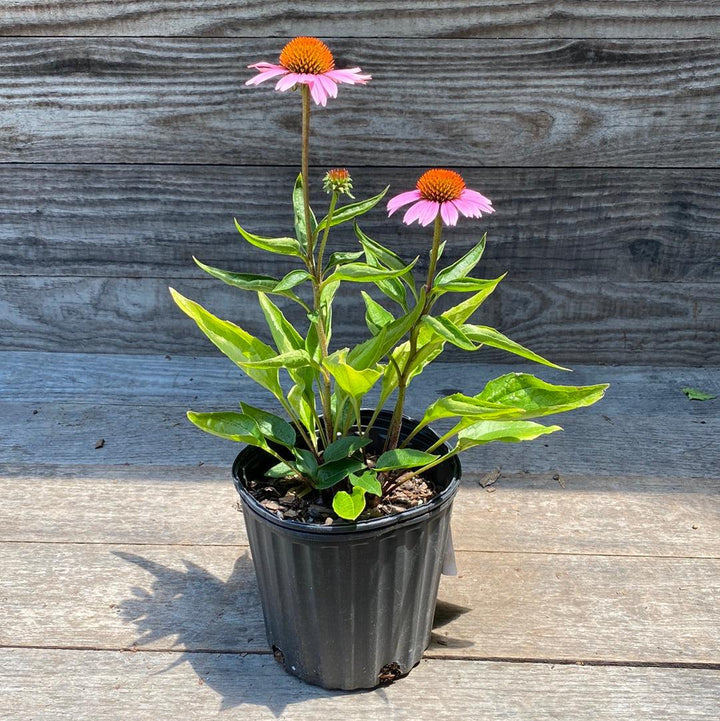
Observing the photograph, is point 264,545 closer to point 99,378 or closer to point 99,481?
point 99,481

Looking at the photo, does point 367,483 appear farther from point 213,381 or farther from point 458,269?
point 213,381

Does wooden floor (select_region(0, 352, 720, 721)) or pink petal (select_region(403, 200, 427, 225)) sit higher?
pink petal (select_region(403, 200, 427, 225))

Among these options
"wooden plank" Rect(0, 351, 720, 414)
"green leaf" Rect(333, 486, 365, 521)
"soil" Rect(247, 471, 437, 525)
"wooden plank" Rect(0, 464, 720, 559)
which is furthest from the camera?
"wooden plank" Rect(0, 351, 720, 414)

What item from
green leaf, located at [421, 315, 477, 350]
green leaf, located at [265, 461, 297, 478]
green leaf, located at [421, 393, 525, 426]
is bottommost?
green leaf, located at [265, 461, 297, 478]

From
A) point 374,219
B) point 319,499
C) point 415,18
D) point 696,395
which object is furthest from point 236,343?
point 696,395

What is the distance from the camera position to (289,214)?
5.35 feet

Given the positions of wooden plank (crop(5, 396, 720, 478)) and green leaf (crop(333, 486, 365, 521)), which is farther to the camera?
wooden plank (crop(5, 396, 720, 478))

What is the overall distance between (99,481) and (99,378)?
1.34ft

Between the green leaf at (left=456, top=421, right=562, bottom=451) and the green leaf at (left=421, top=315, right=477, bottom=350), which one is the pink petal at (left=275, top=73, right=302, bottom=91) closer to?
the green leaf at (left=421, top=315, right=477, bottom=350)

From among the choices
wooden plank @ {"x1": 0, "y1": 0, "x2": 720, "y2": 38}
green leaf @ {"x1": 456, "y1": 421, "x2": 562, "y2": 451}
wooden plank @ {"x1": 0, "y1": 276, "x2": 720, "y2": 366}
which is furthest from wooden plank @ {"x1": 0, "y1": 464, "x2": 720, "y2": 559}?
wooden plank @ {"x1": 0, "y1": 0, "x2": 720, "y2": 38}

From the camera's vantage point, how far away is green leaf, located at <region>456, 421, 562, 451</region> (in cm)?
87

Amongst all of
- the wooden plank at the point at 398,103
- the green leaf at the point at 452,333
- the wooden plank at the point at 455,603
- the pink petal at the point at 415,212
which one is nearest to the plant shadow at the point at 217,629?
the wooden plank at the point at 455,603

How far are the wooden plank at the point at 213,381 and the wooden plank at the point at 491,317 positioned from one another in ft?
0.10

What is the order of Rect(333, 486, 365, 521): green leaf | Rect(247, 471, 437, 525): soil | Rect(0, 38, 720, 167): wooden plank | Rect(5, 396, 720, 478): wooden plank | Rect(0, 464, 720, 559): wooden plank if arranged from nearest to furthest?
Rect(333, 486, 365, 521): green leaf
Rect(247, 471, 437, 525): soil
Rect(0, 464, 720, 559): wooden plank
Rect(5, 396, 720, 478): wooden plank
Rect(0, 38, 720, 167): wooden plank
